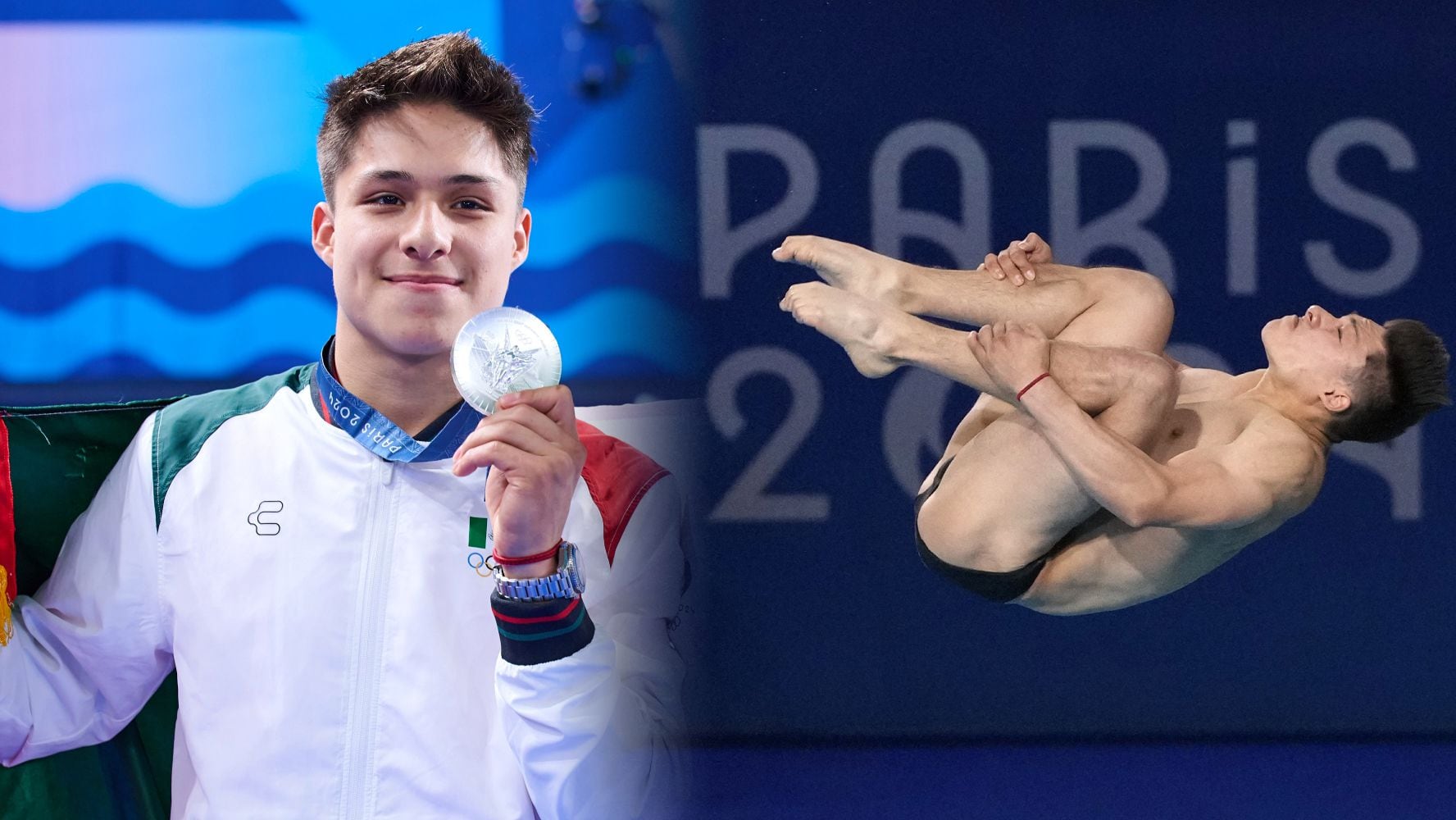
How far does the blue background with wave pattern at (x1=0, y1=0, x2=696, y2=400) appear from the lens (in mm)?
3668

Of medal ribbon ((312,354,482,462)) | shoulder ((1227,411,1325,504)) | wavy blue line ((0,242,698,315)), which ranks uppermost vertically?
wavy blue line ((0,242,698,315))

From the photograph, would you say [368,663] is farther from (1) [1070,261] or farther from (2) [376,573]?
(1) [1070,261]

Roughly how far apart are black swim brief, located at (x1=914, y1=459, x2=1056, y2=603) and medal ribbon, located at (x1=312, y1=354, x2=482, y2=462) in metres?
1.18

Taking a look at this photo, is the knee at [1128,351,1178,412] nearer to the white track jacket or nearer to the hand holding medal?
the white track jacket

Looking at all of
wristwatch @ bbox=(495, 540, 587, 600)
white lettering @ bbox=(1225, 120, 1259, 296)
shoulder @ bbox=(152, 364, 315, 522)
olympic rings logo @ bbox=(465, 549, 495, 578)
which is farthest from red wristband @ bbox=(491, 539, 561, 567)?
white lettering @ bbox=(1225, 120, 1259, 296)

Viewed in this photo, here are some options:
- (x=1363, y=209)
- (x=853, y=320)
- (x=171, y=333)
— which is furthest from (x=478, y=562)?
(x=1363, y=209)

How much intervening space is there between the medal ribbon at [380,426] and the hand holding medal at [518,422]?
314 millimetres

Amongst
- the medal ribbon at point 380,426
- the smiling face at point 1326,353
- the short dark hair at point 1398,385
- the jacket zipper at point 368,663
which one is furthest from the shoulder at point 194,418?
the short dark hair at point 1398,385

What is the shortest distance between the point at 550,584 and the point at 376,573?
1.24ft

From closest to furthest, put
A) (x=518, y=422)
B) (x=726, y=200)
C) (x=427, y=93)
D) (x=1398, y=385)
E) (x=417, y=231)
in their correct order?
1. (x=518, y=422)
2. (x=417, y=231)
3. (x=427, y=93)
4. (x=1398, y=385)
5. (x=726, y=200)

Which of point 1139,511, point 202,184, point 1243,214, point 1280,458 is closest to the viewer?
point 1139,511

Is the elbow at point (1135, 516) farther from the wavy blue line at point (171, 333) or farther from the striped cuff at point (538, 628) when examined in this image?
the wavy blue line at point (171, 333)

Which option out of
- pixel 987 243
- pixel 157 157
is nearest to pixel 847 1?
pixel 987 243

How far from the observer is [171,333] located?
149 inches
